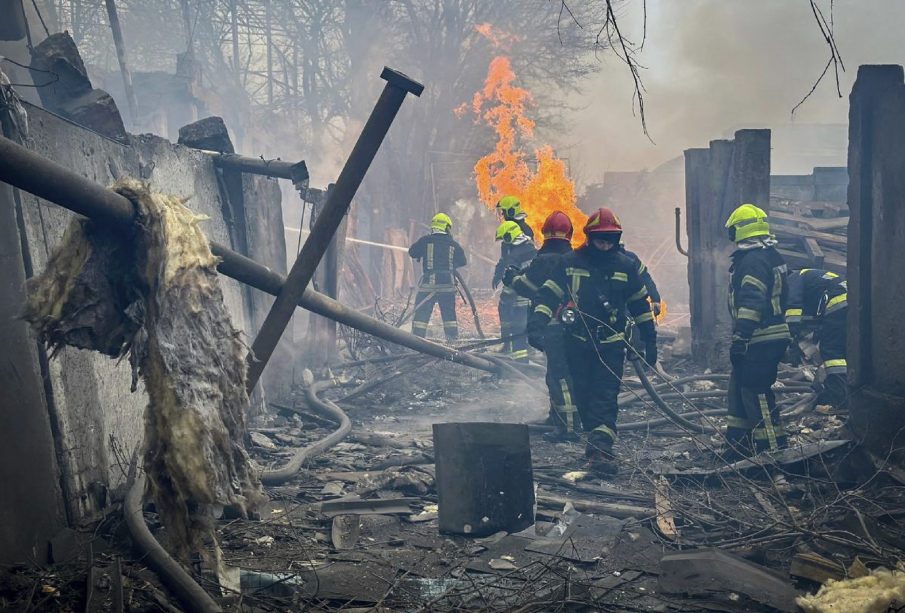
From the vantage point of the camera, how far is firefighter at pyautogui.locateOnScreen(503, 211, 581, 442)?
7.49 m

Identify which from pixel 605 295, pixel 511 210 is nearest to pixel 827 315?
pixel 605 295

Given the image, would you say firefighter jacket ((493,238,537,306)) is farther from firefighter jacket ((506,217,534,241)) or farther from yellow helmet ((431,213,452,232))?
yellow helmet ((431,213,452,232))

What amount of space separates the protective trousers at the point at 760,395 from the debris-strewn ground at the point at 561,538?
0.74ft

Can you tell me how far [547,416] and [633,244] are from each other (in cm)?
1432

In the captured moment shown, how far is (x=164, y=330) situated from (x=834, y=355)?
23.7 feet

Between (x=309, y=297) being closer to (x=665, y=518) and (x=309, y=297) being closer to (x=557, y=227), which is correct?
(x=665, y=518)

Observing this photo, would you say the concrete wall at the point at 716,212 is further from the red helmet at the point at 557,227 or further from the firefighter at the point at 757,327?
the firefighter at the point at 757,327

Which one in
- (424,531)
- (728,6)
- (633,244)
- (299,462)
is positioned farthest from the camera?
(728,6)

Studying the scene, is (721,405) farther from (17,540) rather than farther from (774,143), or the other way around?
(774,143)

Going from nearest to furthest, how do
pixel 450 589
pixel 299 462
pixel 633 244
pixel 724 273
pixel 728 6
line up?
pixel 450 589, pixel 299 462, pixel 724 273, pixel 633 244, pixel 728 6

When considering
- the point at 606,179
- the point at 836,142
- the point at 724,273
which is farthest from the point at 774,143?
the point at 724,273

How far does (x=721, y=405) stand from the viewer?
862cm

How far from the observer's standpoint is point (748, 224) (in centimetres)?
673

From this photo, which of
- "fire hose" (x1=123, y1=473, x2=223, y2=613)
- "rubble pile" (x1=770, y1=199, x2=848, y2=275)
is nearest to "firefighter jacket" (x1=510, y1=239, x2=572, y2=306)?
"fire hose" (x1=123, y1=473, x2=223, y2=613)
